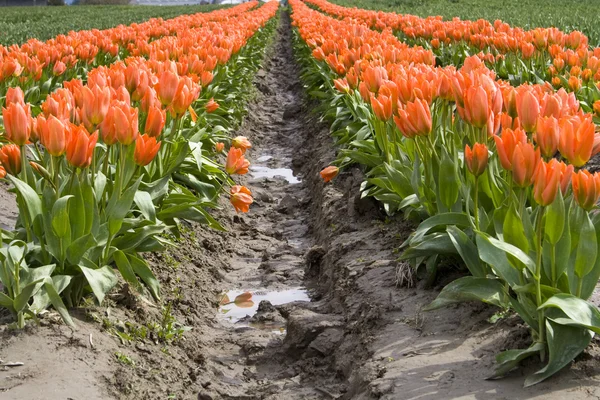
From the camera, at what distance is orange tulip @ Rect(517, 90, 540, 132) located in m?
2.99

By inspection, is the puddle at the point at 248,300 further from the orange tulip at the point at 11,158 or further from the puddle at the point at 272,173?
the puddle at the point at 272,173

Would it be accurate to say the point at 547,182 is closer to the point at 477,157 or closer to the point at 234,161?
the point at 477,157

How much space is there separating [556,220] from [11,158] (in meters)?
2.27

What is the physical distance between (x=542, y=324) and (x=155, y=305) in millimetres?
1925

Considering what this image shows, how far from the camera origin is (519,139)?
260 cm

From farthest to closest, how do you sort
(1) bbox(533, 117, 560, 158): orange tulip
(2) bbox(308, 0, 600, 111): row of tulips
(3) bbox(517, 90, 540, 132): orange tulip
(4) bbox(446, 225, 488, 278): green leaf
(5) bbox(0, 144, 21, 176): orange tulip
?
(2) bbox(308, 0, 600, 111): row of tulips < (5) bbox(0, 144, 21, 176): orange tulip < (4) bbox(446, 225, 488, 278): green leaf < (3) bbox(517, 90, 540, 132): orange tulip < (1) bbox(533, 117, 560, 158): orange tulip

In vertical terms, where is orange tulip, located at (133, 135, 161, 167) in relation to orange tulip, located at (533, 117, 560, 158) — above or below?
below

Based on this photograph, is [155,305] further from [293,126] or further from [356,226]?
[293,126]

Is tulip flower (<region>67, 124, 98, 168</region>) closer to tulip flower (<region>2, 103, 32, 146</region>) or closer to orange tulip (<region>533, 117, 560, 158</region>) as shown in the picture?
tulip flower (<region>2, 103, 32, 146</region>)

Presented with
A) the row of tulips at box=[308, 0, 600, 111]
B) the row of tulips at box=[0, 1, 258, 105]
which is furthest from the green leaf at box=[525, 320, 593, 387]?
the row of tulips at box=[0, 1, 258, 105]

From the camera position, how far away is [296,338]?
380 cm

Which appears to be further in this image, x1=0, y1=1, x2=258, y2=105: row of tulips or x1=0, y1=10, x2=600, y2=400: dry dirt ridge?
x1=0, y1=1, x2=258, y2=105: row of tulips

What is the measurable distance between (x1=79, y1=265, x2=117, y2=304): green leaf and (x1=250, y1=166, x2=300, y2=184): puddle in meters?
4.61

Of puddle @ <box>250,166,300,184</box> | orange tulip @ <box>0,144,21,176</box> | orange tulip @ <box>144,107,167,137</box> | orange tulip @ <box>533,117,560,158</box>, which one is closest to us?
orange tulip @ <box>533,117,560,158</box>
